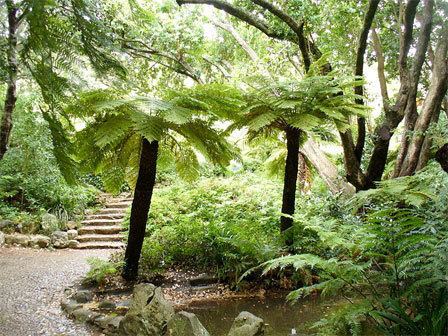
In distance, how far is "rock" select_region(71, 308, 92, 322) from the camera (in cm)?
366

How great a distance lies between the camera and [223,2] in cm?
473

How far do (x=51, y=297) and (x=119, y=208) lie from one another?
5.01 metres

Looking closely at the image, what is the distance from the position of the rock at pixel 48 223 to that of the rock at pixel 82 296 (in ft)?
12.6

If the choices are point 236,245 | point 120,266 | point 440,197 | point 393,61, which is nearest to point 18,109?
point 120,266

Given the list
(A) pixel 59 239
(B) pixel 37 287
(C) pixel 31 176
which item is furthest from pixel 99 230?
(B) pixel 37 287

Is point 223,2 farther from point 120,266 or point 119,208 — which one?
point 119,208

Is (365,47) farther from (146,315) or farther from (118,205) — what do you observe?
(118,205)

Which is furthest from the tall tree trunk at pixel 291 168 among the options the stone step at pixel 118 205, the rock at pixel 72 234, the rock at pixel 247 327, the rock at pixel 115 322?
the stone step at pixel 118 205

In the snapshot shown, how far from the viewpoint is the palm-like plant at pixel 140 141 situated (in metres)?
3.47

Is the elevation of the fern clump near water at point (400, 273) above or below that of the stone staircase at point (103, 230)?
above

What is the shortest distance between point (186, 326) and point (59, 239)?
555 cm

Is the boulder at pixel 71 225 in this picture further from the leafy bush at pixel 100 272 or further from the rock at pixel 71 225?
the leafy bush at pixel 100 272

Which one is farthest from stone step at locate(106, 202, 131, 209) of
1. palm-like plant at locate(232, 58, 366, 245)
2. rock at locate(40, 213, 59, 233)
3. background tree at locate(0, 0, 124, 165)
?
background tree at locate(0, 0, 124, 165)

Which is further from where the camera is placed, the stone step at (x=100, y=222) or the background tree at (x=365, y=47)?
the stone step at (x=100, y=222)
